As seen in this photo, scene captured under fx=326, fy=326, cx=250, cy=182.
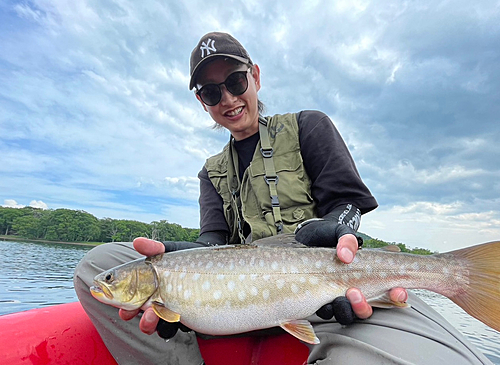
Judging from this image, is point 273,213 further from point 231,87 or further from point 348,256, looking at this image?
point 231,87

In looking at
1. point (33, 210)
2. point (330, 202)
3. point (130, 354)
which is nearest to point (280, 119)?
point (330, 202)

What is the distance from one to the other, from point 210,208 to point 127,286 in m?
1.82

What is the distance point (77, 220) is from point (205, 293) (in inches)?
3479

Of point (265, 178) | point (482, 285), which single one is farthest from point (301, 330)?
point (265, 178)

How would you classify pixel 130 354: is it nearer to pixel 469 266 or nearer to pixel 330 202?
pixel 330 202

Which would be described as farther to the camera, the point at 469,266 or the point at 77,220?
the point at 77,220

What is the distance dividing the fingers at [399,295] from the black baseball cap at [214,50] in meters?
2.59

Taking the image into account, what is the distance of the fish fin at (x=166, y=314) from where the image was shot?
224cm

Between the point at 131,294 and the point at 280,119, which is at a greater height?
the point at 280,119

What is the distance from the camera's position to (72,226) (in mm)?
76500

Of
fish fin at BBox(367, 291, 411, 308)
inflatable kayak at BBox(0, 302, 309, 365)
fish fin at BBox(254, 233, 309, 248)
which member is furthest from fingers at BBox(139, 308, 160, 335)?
fish fin at BBox(367, 291, 411, 308)

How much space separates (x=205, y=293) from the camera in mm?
2291

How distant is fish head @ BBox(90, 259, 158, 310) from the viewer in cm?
235

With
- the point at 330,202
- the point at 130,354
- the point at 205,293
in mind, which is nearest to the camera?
the point at 205,293
